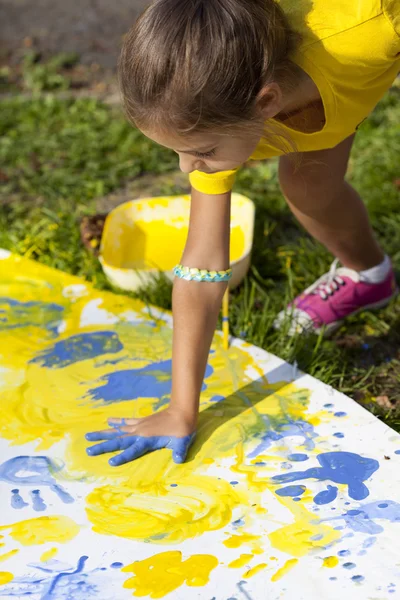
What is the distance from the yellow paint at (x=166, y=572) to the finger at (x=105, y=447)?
0.30m

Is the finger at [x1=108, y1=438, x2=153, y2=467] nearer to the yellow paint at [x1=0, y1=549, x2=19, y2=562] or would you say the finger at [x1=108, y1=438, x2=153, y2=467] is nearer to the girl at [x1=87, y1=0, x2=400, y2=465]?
the girl at [x1=87, y1=0, x2=400, y2=465]

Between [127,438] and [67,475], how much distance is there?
0.14 metres

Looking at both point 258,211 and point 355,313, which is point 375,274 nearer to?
point 355,313

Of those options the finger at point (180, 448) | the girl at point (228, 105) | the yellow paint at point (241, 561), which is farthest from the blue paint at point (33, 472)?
the yellow paint at point (241, 561)

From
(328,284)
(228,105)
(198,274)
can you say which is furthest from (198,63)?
(328,284)

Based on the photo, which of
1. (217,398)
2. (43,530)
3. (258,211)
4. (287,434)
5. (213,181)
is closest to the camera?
(43,530)

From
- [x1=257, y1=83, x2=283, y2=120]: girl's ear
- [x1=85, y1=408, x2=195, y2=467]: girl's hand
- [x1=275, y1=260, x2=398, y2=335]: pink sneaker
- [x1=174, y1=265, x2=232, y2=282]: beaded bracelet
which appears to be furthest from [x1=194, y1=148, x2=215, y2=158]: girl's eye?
[x1=275, y1=260, x2=398, y2=335]: pink sneaker

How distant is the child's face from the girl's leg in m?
0.38

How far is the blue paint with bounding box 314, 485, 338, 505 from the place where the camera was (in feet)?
4.91

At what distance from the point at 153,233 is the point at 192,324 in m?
0.90

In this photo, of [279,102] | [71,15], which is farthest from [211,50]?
[71,15]

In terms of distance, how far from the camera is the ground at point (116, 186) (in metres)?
2.06

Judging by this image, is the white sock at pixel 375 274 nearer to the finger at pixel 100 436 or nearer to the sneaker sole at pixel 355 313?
the sneaker sole at pixel 355 313

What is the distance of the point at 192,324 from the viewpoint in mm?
1599
